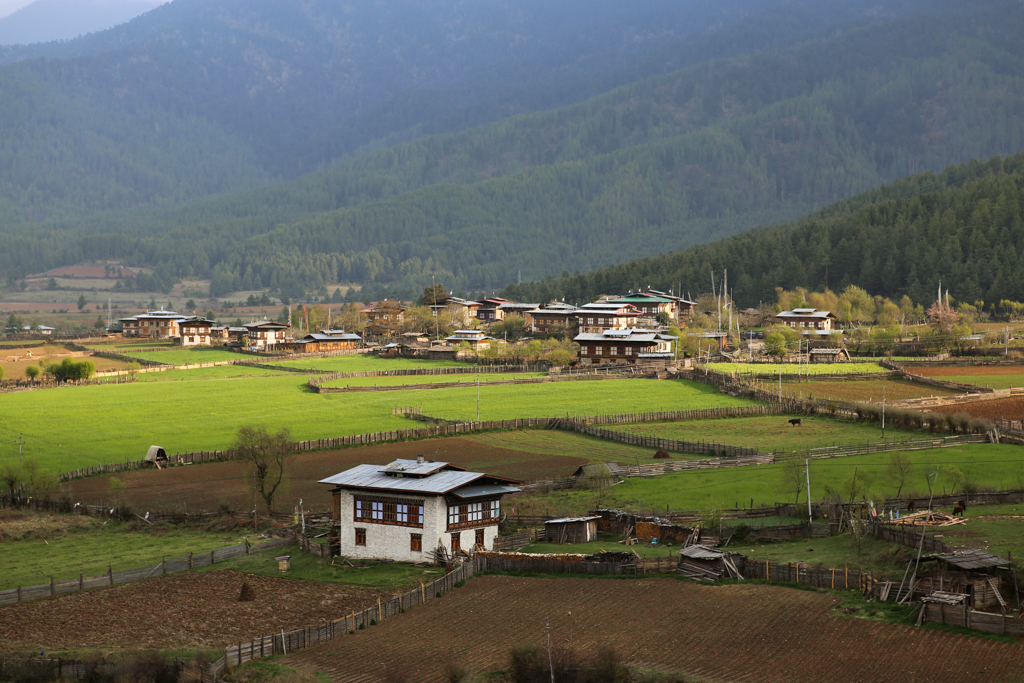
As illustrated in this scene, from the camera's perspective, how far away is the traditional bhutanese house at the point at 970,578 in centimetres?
3188

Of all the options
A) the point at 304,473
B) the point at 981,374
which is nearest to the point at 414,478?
the point at 304,473

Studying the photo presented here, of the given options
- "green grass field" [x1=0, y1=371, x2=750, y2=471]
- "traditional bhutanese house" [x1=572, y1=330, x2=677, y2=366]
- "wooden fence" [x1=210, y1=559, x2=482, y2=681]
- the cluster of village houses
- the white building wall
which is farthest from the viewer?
the cluster of village houses

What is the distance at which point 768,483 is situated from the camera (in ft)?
178

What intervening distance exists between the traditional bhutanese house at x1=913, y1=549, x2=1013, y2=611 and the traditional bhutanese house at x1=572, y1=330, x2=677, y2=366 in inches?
3328

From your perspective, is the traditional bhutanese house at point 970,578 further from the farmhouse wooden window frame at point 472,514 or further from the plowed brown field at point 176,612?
the plowed brown field at point 176,612

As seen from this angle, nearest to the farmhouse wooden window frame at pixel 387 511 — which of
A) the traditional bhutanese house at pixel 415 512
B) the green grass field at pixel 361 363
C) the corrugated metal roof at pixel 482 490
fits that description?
the traditional bhutanese house at pixel 415 512

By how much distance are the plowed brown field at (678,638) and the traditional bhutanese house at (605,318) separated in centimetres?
10789

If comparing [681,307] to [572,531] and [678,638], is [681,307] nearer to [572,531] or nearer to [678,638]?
[572,531]

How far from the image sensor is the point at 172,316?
6993 inches

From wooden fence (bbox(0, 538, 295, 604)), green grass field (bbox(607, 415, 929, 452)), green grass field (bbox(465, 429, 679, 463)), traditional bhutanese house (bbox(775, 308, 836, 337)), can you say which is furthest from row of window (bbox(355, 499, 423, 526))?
traditional bhutanese house (bbox(775, 308, 836, 337))

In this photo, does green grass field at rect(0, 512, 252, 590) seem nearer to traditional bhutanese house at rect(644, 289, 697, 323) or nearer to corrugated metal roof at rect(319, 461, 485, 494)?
corrugated metal roof at rect(319, 461, 485, 494)

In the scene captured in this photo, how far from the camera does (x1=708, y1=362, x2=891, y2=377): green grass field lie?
10471 cm

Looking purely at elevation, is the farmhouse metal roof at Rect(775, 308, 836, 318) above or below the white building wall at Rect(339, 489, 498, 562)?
above

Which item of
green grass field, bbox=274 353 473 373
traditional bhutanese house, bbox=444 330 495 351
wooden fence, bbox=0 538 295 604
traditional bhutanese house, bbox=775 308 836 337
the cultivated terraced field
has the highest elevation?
traditional bhutanese house, bbox=775 308 836 337
